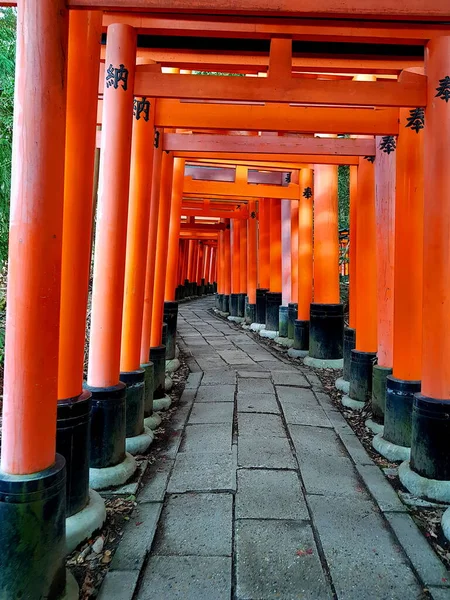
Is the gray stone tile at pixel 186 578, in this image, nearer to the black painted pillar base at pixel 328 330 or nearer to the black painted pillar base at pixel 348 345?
the black painted pillar base at pixel 348 345

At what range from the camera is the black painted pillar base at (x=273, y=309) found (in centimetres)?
946

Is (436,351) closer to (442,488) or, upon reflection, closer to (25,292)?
(442,488)

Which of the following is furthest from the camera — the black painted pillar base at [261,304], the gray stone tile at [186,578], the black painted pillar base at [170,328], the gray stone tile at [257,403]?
the black painted pillar base at [261,304]

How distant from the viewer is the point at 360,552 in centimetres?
217

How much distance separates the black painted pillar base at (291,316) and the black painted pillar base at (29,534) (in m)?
6.47

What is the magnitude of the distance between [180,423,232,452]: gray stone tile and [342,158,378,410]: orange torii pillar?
5.03ft

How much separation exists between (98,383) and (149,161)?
1.83m

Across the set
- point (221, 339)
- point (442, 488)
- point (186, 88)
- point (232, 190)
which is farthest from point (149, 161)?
point (221, 339)

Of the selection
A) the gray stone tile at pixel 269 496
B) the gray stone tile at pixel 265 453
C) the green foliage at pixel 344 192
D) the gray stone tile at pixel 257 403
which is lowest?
the gray stone tile at pixel 269 496

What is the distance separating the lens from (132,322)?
3459mm

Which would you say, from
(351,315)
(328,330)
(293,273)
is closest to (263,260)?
(293,273)

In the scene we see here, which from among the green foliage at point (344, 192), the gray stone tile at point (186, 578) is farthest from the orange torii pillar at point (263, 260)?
the gray stone tile at point (186, 578)

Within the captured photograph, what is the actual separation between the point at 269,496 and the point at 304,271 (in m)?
5.10

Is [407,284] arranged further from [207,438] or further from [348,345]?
[348,345]
